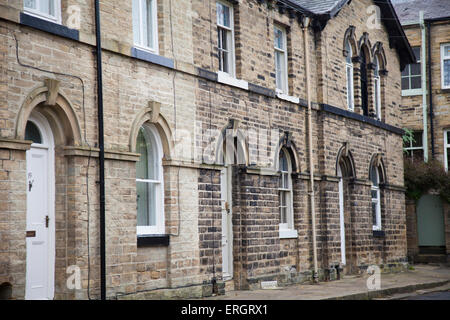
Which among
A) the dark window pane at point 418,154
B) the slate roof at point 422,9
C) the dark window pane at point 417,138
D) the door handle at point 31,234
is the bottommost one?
the door handle at point 31,234

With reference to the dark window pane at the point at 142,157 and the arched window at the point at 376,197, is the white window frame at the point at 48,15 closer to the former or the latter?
the dark window pane at the point at 142,157

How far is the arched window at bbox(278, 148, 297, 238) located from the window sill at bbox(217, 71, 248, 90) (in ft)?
8.48

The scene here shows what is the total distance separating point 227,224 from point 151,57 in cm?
450

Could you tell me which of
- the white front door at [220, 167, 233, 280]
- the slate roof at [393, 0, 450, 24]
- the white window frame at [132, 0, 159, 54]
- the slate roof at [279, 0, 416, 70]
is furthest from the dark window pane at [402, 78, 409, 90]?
the white window frame at [132, 0, 159, 54]

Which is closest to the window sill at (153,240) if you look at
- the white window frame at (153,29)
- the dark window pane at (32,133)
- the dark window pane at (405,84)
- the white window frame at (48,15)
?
the dark window pane at (32,133)

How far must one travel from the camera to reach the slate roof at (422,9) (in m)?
29.6

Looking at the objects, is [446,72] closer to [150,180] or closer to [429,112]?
[429,112]

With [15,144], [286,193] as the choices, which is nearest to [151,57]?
[15,144]

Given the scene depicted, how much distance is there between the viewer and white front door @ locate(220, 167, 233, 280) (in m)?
15.9

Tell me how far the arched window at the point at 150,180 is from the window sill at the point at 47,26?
8.45 ft

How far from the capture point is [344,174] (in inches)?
843

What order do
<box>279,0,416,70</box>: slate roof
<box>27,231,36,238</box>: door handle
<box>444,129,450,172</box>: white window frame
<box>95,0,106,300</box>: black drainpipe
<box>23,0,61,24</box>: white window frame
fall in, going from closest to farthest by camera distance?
<box>27,231,36,238</box>: door handle → <box>23,0,61,24</box>: white window frame → <box>95,0,106,300</box>: black drainpipe → <box>279,0,416,70</box>: slate roof → <box>444,129,450,172</box>: white window frame

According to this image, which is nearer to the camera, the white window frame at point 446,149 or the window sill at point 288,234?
the window sill at point 288,234

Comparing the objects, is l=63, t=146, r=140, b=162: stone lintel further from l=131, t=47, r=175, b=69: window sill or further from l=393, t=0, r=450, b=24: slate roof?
l=393, t=0, r=450, b=24: slate roof
